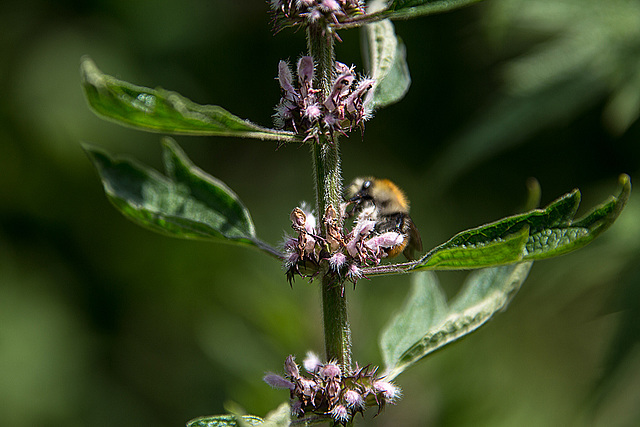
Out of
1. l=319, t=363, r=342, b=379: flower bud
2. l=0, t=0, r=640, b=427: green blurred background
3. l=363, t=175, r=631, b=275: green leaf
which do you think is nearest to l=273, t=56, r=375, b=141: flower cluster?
l=363, t=175, r=631, b=275: green leaf

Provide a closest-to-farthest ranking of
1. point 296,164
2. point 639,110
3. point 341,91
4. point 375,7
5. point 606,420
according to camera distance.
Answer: point 341,91 < point 375,7 < point 639,110 < point 606,420 < point 296,164

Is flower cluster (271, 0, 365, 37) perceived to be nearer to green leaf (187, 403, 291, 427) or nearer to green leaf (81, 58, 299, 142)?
green leaf (81, 58, 299, 142)

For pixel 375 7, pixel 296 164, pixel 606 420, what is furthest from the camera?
pixel 296 164

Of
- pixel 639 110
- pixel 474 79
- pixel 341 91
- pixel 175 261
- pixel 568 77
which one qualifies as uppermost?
pixel 474 79

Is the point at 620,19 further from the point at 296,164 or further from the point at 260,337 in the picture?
the point at 296,164

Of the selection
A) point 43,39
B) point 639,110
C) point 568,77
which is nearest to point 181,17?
point 43,39

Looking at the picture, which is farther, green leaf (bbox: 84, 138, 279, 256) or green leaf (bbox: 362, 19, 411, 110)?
green leaf (bbox: 362, 19, 411, 110)

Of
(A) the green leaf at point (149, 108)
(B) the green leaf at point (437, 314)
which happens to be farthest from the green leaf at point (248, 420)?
(A) the green leaf at point (149, 108)

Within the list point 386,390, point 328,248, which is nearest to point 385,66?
point 328,248
